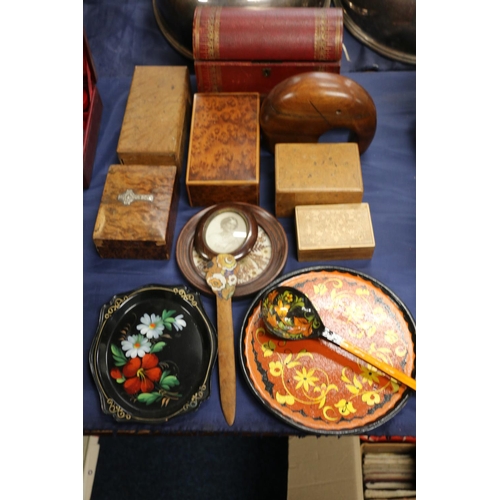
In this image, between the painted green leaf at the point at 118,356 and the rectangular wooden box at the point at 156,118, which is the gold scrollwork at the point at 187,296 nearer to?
the painted green leaf at the point at 118,356

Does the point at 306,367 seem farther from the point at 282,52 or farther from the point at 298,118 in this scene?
the point at 282,52

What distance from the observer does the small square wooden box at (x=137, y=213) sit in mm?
1100

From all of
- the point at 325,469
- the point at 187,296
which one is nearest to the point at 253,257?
the point at 187,296

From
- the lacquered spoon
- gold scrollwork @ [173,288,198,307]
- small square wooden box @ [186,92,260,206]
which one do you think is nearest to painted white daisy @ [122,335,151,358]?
gold scrollwork @ [173,288,198,307]

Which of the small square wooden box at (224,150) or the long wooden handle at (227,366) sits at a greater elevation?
the small square wooden box at (224,150)

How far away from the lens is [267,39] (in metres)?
1.23

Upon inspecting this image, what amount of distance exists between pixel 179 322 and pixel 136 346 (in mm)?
102

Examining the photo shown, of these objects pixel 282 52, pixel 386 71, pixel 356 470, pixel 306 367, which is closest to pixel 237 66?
pixel 282 52

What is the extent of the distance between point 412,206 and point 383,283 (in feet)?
0.80

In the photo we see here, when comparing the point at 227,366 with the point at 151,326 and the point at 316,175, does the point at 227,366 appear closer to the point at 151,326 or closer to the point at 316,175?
the point at 151,326

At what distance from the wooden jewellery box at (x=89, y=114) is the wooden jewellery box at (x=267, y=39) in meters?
0.30

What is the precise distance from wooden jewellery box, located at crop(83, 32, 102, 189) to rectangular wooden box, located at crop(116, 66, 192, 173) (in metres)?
0.10

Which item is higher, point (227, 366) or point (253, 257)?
point (253, 257)

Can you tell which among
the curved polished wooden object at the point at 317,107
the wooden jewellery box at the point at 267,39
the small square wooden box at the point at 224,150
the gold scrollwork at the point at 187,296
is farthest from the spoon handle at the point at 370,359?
the wooden jewellery box at the point at 267,39
